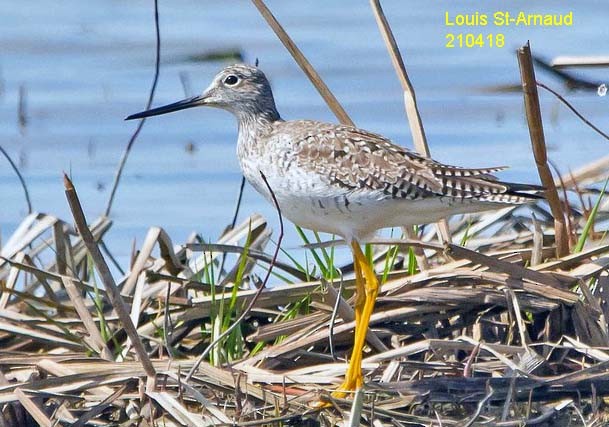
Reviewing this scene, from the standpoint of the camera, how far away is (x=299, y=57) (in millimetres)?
7223

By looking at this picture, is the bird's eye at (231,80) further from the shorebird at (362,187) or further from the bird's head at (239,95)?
the shorebird at (362,187)

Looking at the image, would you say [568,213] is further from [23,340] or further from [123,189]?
[123,189]

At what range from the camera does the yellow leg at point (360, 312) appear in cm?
→ 598

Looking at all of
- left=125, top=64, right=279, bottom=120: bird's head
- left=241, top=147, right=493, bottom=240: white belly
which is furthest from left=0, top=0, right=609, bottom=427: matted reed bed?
left=125, top=64, right=279, bottom=120: bird's head

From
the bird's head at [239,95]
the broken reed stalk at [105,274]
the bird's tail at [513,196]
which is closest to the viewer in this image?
the broken reed stalk at [105,274]

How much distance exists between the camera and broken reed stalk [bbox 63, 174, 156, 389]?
5219mm

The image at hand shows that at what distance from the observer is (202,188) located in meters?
10.6

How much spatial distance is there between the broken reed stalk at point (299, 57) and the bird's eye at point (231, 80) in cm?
40

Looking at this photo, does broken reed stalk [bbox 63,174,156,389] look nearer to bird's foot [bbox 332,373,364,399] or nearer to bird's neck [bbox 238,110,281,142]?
bird's foot [bbox 332,373,364,399]

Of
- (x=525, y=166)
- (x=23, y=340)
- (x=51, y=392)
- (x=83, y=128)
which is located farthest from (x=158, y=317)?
(x=83, y=128)

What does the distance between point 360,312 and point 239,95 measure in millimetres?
1645

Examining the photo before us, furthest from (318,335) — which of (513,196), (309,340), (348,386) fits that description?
(513,196)

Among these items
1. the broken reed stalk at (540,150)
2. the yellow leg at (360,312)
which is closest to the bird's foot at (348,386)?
the yellow leg at (360,312)

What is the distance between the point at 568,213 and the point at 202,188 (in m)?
4.20
